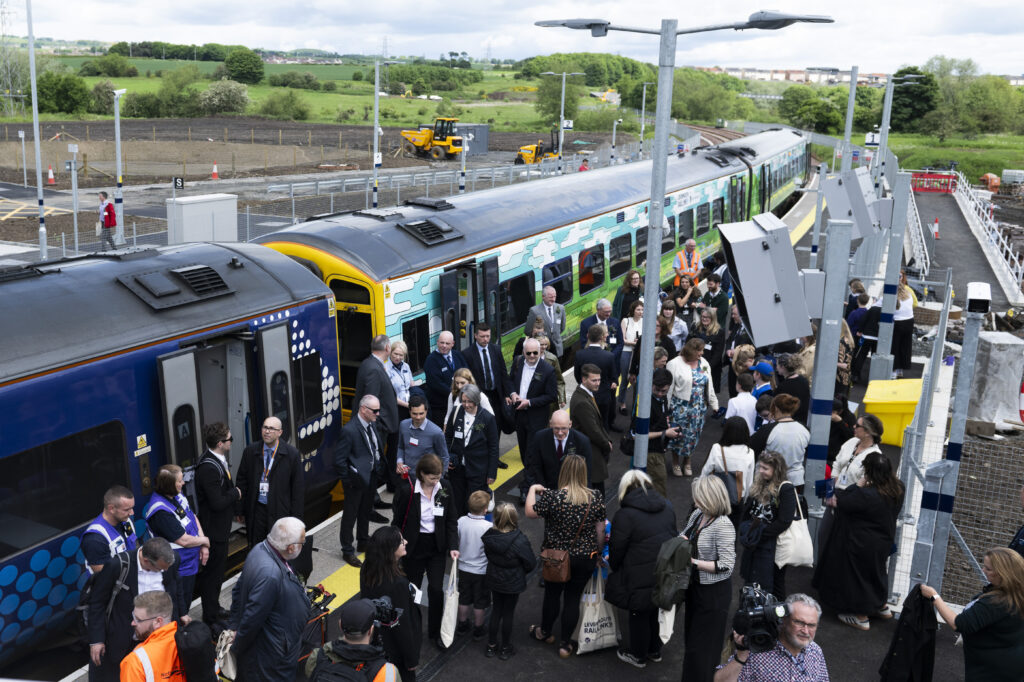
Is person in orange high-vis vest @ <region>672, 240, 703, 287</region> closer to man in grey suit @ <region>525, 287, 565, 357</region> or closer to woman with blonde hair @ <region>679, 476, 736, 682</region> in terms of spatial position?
man in grey suit @ <region>525, 287, 565, 357</region>

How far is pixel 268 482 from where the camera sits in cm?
769

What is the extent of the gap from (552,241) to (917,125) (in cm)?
10857

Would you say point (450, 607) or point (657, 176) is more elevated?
point (657, 176)

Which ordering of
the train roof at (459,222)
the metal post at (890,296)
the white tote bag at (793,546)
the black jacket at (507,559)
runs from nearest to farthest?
the black jacket at (507,559)
the white tote bag at (793,546)
the train roof at (459,222)
the metal post at (890,296)

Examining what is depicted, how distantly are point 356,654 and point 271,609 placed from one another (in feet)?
3.82

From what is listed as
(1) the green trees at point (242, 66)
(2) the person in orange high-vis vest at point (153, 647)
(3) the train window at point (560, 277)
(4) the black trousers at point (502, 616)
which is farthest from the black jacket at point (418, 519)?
(1) the green trees at point (242, 66)

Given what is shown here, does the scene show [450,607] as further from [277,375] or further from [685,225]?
[685,225]

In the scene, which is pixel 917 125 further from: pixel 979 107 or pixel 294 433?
pixel 294 433

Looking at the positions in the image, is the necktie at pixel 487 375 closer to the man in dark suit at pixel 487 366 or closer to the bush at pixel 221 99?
the man in dark suit at pixel 487 366

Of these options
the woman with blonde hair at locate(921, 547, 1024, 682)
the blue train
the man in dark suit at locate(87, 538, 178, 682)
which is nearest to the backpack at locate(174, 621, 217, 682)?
the man in dark suit at locate(87, 538, 178, 682)

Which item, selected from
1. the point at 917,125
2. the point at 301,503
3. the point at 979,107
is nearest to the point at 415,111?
the point at 917,125

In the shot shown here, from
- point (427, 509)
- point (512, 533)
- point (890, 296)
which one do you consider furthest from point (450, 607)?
point (890, 296)

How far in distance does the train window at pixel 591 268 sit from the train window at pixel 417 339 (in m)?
4.87

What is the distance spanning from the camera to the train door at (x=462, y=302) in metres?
12.1
